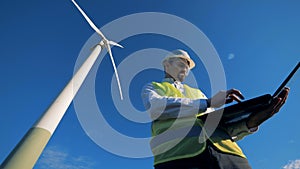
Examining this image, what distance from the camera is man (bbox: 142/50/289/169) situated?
2469mm

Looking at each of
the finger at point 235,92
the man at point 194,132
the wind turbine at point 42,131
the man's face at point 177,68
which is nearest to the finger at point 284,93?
the man at point 194,132

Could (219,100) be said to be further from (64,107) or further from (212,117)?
(64,107)

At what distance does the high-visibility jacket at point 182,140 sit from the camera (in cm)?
253

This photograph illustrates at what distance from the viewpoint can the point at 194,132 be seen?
262 cm

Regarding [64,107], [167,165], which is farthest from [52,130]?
[167,165]

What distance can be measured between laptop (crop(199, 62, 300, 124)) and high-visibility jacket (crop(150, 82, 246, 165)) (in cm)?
20

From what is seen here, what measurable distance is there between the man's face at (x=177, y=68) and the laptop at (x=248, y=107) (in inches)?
41.0

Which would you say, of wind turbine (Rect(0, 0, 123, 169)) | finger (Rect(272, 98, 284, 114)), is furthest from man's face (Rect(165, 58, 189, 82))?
wind turbine (Rect(0, 0, 123, 169))

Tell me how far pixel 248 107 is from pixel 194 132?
615 mm

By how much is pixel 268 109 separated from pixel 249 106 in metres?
0.24

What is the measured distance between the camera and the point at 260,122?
286 centimetres

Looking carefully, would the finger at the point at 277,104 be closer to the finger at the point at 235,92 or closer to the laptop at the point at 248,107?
the laptop at the point at 248,107

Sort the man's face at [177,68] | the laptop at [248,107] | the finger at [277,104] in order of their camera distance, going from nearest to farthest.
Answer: the laptop at [248,107]
the finger at [277,104]
the man's face at [177,68]

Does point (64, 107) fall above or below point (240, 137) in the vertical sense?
above
